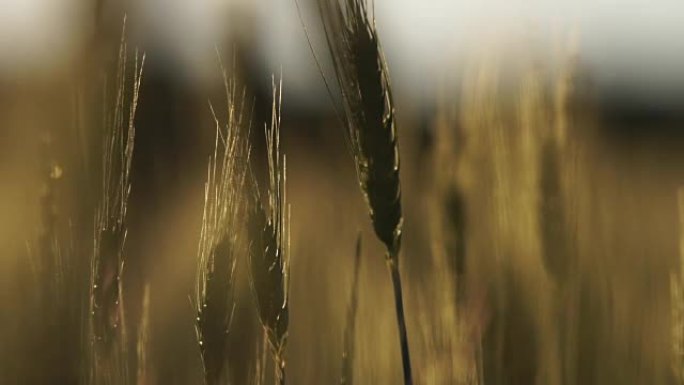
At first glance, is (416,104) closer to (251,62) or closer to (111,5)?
(251,62)

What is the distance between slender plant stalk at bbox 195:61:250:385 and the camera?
0.62 metres

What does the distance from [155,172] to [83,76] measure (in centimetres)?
106

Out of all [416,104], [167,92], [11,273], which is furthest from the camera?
[167,92]

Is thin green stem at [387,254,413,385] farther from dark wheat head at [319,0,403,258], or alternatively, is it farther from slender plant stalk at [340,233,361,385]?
slender plant stalk at [340,233,361,385]

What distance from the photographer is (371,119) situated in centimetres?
59

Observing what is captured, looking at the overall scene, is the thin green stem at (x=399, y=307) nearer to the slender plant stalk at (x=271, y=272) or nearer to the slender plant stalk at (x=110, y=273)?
the slender plant stalk at (x=271, y=272)

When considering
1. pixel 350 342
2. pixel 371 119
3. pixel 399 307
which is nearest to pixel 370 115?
pixel 371 119

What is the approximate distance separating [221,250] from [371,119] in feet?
0.47

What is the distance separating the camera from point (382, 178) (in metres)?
0.59

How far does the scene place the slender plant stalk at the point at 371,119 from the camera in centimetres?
58

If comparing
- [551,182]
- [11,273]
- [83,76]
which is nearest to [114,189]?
[83,76]

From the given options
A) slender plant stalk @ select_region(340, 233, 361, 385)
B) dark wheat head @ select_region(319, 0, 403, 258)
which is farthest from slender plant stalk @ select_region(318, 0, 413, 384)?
slender plant stalk @ select_region(340, 233, 361, 385)

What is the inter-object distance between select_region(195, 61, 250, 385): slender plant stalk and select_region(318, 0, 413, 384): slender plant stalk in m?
0.09

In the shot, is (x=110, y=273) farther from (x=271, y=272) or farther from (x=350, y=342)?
(x=350, y=342)
